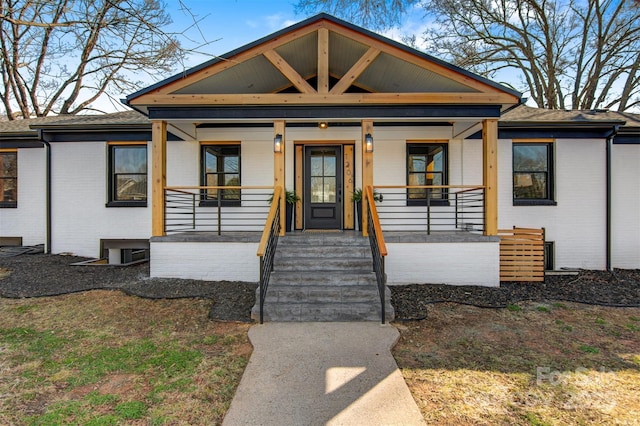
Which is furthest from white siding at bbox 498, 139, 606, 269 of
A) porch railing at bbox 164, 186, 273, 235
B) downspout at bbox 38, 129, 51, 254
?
A: downspout at bbox 38, 129, 51, 254

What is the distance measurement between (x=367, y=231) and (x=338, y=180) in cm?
224

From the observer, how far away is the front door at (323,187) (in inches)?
327

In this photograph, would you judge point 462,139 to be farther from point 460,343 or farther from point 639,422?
point 639,422

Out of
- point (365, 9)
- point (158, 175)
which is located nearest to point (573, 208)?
point (365, 9)

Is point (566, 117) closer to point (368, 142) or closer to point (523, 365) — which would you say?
point (368, 142)

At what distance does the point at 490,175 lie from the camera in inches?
252

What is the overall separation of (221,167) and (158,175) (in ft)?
7.50

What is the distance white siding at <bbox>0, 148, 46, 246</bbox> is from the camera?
9.03 meters

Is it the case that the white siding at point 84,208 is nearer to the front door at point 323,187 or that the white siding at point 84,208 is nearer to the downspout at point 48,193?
the downspout at point 48,193

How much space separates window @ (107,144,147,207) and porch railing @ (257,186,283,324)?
4598mm

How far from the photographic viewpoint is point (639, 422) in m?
2.58

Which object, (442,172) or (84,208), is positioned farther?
(84,208)

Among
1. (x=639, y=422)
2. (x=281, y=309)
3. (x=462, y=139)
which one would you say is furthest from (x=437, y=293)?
(x=462, y=139)

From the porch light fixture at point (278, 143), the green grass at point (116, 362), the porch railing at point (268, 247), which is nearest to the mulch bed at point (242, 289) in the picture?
the green grass at point (116, 362)
